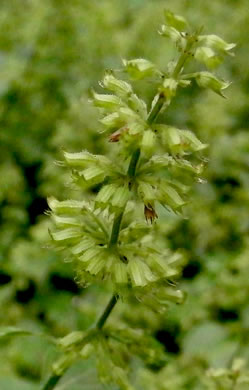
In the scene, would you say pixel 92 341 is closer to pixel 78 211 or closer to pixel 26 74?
pixel 78 211

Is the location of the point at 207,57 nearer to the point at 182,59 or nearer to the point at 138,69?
the point at 182,59

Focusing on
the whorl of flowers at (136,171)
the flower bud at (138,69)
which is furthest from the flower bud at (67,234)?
the flower bud at (138,69)

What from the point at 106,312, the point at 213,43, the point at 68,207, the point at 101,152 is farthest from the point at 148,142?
the point at 101,152

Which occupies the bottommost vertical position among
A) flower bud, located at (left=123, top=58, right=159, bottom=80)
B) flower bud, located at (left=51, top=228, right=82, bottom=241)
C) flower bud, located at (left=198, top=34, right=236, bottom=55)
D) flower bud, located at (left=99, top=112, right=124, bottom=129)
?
flower bud, located at (left=51, top=228, right=82, bottom=241)

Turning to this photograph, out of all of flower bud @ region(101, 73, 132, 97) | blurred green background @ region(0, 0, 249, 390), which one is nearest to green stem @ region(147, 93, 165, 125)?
flower bud @ region(101, 73, 132, 97)

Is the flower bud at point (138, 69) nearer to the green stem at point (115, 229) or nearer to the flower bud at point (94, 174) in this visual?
the flower bud at point (94, 174)

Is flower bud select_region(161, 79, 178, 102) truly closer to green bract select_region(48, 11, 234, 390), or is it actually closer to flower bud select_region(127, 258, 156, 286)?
green bract select_region(48, 11, 234, 390)
